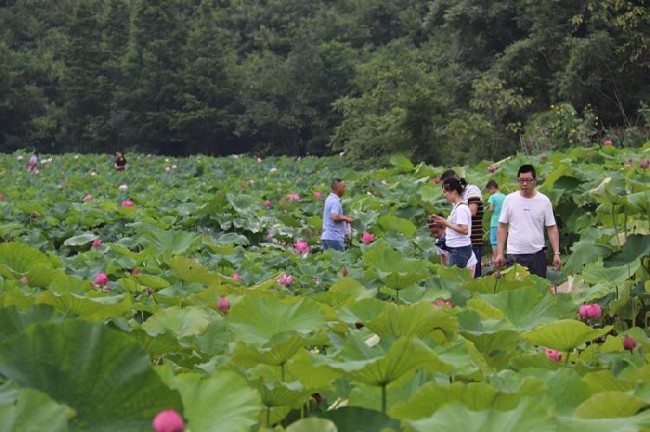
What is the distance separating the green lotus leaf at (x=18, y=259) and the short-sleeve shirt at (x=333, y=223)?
3.73 meters

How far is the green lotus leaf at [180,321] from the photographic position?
5.80 feet

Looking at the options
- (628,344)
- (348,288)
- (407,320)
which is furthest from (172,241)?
(407,320)

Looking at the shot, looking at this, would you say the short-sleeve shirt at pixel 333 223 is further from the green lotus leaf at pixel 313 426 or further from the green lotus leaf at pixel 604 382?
the green lotus leaf at pixel 313 426

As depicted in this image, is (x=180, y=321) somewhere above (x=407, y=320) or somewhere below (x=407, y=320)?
below

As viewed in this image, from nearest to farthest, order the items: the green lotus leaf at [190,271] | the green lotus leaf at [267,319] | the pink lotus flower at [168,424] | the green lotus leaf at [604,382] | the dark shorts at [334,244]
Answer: the pink lotus flower at [168,424] → the green lotus leaf at [604,382] → the green lotus leaf at [267,319] → the green lotus leaf at [190,271] → the dark shorts at [334,244]

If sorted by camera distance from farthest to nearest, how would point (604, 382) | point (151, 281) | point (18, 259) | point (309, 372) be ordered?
point (18, 259) → point (151, 281) → point (604, 382) → point (309, 372)

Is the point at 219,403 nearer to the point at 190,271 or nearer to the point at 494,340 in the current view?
the point at 494,340

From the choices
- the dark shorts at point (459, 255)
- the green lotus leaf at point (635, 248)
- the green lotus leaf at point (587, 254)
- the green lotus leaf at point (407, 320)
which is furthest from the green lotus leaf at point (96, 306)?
the dark shorts at point (459, 255)

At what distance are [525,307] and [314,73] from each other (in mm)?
35730

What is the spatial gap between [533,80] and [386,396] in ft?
57.0

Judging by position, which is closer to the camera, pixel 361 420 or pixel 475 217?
pixel 361 420

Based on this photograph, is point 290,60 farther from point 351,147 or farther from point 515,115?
point 515,115

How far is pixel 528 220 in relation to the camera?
4.81m

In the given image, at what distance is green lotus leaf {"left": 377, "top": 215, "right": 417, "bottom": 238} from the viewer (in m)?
6.67
